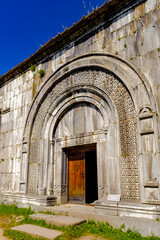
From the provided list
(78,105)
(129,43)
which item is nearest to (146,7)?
(129,43)

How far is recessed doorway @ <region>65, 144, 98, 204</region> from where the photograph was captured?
654 centimetres

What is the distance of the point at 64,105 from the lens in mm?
7086

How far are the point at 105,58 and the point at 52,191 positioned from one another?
4.44 m

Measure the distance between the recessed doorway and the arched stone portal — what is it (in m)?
0.19

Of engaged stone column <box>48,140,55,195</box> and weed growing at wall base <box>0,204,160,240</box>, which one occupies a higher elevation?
engaged stone column <box>48,140,55,195</box>

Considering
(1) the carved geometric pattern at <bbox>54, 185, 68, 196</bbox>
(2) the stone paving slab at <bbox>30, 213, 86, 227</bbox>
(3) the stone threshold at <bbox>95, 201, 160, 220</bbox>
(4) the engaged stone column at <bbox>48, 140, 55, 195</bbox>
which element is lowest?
(2) the stone paving slab at <bbox>30, 213, 86, 227</bbox>

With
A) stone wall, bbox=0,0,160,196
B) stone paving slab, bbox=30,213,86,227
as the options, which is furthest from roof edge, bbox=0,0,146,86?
stone paving slab, bbox=30,213,86,227

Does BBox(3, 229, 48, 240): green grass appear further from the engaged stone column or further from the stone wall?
the stone wall

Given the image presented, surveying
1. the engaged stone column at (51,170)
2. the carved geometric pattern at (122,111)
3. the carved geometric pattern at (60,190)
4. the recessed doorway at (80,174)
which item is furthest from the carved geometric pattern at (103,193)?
the engaged stone column at (51,170)

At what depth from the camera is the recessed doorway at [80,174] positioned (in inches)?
257

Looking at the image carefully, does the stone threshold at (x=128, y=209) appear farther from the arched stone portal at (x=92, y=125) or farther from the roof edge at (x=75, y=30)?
the roof edge at (x=75, y=30)

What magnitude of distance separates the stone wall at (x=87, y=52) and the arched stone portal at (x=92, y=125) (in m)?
0.30

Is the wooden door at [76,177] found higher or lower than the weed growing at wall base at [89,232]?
higher

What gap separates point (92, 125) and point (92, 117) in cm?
25
